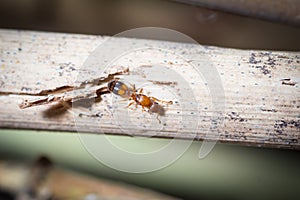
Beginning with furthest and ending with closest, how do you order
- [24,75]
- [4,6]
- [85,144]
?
1. [4,6]
2. [85,144]
3. [24,75]

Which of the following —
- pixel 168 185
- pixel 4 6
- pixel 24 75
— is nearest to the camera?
pixel 24 75

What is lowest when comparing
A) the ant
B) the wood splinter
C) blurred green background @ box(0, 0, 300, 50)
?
the wood splinter

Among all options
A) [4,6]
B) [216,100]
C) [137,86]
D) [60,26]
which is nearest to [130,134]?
[137,86]

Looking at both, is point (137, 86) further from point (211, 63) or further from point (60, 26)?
point (60, 26)

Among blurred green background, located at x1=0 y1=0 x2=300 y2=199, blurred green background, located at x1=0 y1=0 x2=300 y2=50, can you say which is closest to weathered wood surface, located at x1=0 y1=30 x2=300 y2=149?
blurred green background, located at x1=0 y1=0 x2=300 y2=199

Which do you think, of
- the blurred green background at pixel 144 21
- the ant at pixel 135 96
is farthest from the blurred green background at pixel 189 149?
the ant at pixel 135 96

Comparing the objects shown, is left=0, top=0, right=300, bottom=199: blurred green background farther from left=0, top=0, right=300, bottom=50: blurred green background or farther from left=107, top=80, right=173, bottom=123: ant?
left=107, top=80, right=173, bottom=123: ant

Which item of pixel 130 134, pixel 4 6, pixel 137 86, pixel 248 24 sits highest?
pixel 248 24
